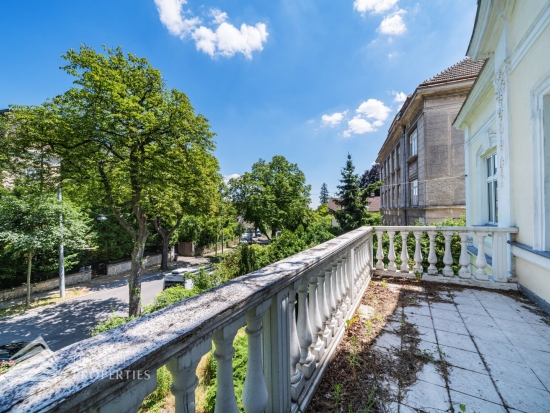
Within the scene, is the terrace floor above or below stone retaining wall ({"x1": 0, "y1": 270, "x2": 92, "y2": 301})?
→ above

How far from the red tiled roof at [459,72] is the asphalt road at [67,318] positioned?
17855 millimetres

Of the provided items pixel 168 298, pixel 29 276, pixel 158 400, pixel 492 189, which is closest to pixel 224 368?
pixel 158 400

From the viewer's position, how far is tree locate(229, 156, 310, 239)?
67.1ft

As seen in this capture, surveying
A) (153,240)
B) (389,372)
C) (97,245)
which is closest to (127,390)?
(389,372)

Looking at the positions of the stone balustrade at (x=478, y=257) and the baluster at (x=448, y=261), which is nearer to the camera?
the stone balustrade at (x=478, y=257)

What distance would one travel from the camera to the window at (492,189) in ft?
16.6

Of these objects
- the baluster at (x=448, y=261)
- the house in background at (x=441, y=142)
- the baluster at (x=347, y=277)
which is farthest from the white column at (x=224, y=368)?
the house in background at (x=441, y=142)

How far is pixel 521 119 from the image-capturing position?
10.8ft

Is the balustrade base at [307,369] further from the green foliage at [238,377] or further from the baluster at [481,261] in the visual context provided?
the baluster at [481,261]

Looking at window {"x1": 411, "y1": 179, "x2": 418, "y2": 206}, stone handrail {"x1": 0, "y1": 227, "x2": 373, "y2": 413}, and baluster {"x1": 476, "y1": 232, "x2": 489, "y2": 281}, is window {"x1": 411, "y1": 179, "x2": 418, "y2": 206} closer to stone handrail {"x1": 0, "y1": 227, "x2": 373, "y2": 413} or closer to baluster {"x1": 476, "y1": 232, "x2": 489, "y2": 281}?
baluster {"x1": 476, "y1": 232, "x2": 489, "y2": 281}

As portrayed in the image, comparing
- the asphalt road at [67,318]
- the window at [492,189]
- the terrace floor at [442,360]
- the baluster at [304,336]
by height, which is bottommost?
the asphalt road at [67,318]

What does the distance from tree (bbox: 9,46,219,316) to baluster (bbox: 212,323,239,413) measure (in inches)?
350

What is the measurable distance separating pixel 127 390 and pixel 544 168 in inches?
177

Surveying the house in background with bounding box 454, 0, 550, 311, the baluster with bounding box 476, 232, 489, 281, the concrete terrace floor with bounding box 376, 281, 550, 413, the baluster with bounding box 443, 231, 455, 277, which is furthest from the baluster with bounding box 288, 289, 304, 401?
the baluster with bounding box 476, 232, 489, 281
